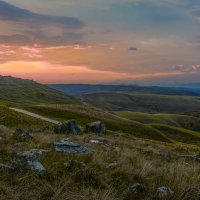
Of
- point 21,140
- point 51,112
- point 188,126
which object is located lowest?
point 188,126

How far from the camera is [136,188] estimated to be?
8.12m

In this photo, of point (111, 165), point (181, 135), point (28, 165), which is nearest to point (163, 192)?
point (111, 165)

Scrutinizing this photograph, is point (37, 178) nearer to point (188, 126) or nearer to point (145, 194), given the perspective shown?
point (145, 194)

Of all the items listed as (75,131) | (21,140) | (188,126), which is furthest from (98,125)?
(188,126)

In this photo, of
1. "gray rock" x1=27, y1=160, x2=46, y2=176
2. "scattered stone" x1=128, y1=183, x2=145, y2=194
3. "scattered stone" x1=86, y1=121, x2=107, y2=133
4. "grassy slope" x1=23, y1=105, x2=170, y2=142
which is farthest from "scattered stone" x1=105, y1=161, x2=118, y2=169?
"grassy slope" x1=23, y1=105, x2=170, y2=142

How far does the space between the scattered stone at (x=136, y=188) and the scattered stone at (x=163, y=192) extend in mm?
374

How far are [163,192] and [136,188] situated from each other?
592mm

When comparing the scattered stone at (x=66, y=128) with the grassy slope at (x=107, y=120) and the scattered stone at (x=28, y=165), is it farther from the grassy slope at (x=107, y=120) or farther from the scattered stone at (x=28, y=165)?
the grassy slope at (x=107, y=120)

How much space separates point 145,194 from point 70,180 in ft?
5.57

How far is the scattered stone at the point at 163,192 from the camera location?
25.7ft

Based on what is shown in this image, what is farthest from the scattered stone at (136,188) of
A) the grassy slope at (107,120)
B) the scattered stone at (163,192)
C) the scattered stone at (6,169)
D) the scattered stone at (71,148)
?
the grassy slope at (107,120)

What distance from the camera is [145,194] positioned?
8.08 metres

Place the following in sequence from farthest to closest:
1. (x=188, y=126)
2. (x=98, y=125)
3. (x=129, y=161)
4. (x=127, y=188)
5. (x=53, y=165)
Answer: (x=188, y=126), (x=98, y=125), (x=129, y=161), (x=53, y=165), (x=127, y=188)

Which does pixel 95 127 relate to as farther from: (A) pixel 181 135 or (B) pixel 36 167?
(A) pixel 181 135
